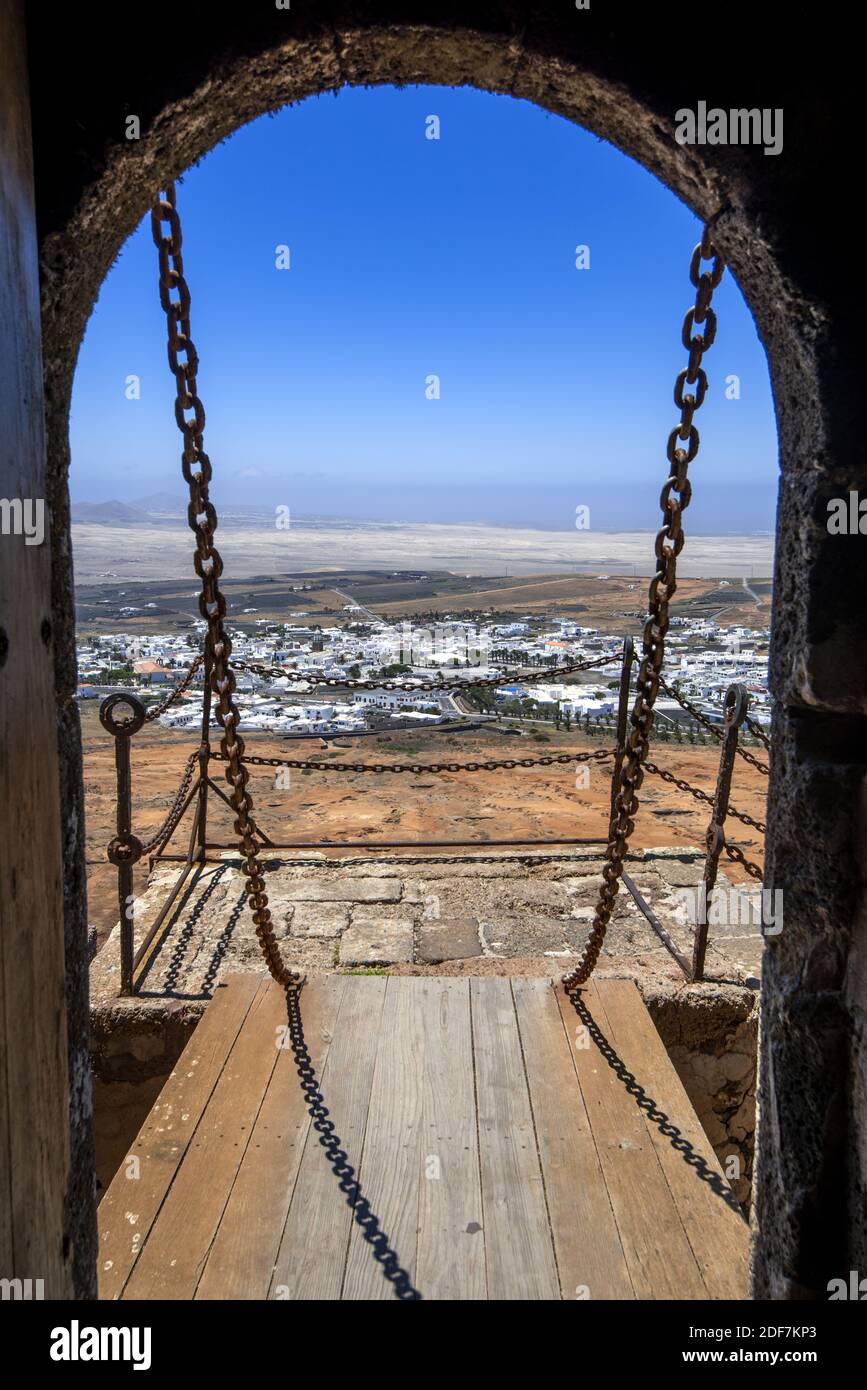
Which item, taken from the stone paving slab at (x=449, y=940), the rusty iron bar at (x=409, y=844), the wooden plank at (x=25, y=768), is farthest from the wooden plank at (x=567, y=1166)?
the rusty iron bar at (x=409, y=844)

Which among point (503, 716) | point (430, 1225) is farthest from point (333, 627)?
point (430, 1225)

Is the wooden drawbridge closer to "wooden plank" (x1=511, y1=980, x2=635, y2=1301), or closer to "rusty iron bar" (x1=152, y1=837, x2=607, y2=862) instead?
"wooden plank" (x1=511, y1=980, x2=635, y2=1301)

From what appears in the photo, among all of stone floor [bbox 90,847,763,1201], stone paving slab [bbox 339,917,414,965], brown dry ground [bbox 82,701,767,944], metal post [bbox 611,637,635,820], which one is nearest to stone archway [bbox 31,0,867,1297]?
stone floor [bbox 90,847,763,1201]

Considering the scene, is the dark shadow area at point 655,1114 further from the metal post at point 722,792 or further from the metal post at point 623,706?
the metal post at point 623,706

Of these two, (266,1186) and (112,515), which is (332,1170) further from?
(112,515)

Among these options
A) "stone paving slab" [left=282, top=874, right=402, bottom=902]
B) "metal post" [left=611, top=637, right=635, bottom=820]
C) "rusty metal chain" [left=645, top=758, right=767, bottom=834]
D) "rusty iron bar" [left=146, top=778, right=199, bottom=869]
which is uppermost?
"metal post" [left=611, top=637, right=635, bottom=820]
